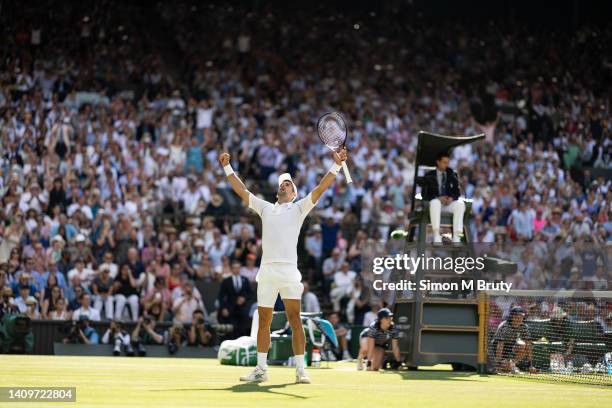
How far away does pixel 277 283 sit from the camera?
494 inches

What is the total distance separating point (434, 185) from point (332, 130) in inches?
128

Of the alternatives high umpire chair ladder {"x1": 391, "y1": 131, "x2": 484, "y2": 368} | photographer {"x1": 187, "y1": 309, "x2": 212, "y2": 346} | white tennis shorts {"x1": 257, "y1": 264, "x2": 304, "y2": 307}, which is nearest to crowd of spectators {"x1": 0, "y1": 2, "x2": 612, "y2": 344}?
photographer {"x1": 187, "y1": 309, "x2": 212, "y2": 346}

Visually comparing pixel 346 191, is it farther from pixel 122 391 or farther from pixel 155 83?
pixel 122 391

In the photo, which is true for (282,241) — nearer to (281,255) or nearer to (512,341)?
(281,255)

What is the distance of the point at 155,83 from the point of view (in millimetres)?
33312

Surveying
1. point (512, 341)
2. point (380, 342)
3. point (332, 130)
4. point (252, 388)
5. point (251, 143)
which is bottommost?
point (252, 388)

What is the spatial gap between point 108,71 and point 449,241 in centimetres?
1845

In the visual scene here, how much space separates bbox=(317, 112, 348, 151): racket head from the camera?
14.0 meters

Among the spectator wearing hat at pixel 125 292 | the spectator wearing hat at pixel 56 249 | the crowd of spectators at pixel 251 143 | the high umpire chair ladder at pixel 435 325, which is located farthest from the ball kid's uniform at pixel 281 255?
the spectator wearing hat at pixel 56 249

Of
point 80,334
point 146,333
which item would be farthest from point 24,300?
point 146,333

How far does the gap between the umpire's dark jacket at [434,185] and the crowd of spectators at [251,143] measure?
563cm

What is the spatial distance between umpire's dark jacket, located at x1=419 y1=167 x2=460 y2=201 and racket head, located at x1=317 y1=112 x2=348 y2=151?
3090 millimetres

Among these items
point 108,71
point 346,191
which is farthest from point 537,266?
point 108,71

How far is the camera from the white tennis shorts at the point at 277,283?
12523 mm
